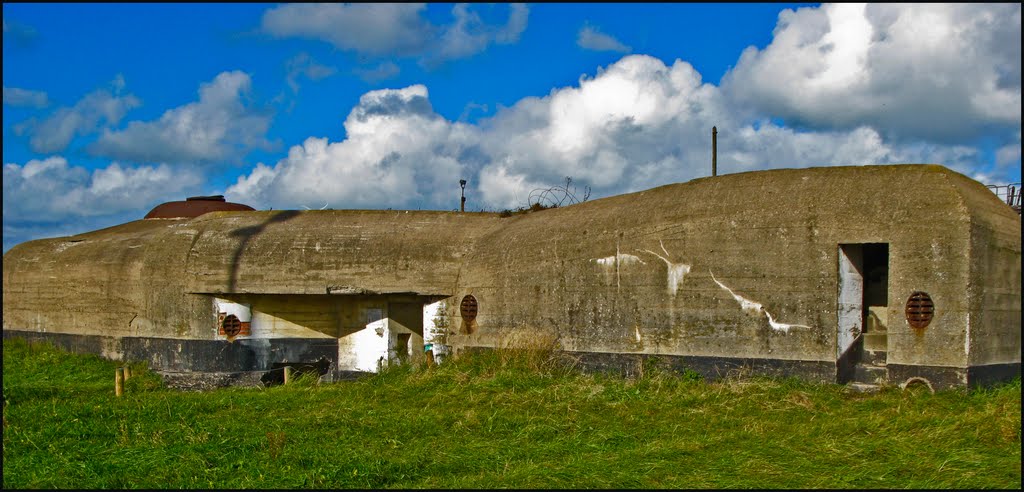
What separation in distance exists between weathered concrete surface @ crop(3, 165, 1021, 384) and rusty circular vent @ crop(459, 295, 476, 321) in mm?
106

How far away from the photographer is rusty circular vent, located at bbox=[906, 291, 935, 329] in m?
9.12

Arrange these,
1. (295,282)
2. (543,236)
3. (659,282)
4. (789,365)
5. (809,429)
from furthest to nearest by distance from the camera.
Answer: (295,282)
(543,236)
(659,282)
(789,365)
(809,429)

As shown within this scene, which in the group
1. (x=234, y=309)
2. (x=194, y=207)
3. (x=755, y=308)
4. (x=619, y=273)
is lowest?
(x=234, y=309)

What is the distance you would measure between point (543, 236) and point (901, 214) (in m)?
4.57

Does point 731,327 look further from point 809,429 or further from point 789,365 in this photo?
point 809,429

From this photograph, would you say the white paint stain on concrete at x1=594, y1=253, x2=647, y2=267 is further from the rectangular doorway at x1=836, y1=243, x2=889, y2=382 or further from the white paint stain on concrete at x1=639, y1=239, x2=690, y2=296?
the rectangular doorway at x1=836, y1=243, x2=889, y2=382

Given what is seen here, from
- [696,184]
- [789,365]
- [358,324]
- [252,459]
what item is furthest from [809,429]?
[358,324]

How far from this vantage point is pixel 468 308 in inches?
489

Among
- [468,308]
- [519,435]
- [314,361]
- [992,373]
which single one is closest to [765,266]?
[992,373]

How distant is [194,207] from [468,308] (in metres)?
8.93

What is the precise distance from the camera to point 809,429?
7832mm

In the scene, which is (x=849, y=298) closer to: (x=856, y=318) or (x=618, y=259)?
(x=856, y=318)

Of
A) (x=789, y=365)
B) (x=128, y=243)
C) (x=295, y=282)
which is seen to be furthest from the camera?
(x=128, y=243)

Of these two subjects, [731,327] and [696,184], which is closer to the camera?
[731,327]
